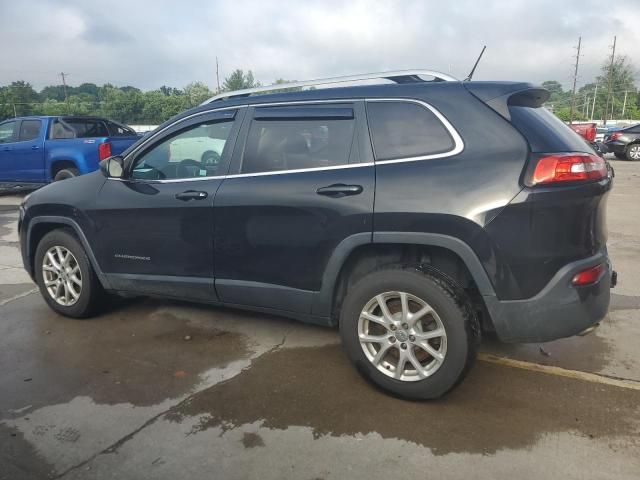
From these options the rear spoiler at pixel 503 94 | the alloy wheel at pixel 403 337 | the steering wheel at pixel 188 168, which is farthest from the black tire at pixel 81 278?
the rear spoiler at pixel 503 94

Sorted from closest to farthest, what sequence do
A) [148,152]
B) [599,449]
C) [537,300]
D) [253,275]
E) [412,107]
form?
[599,449]
[537,300]
[412,107]
[253,275]
[148,152]

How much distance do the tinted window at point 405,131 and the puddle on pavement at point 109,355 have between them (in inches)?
71.0

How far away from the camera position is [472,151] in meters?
2.94

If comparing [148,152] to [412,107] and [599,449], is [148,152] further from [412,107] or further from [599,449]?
[599,449]

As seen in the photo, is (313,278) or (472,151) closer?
(472,151)

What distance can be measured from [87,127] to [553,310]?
10871mm

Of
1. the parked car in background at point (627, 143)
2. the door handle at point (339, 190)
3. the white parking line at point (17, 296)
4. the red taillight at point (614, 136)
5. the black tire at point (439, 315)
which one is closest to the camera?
the black tire at point (439, 315)

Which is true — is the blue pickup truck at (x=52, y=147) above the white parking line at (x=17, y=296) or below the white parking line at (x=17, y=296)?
above

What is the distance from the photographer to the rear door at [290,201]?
3.22 metres

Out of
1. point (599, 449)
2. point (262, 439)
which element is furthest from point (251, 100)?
point (599, 449)

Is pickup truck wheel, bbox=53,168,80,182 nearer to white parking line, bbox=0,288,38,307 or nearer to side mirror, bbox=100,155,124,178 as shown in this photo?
white parking line, bbox=0,288,38,307

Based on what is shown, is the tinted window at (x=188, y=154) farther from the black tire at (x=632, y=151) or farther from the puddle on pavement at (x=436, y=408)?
the black tire at (x=632, y=151)

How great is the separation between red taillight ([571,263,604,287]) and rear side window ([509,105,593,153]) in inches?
26.1

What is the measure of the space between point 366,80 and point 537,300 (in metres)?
1.70
